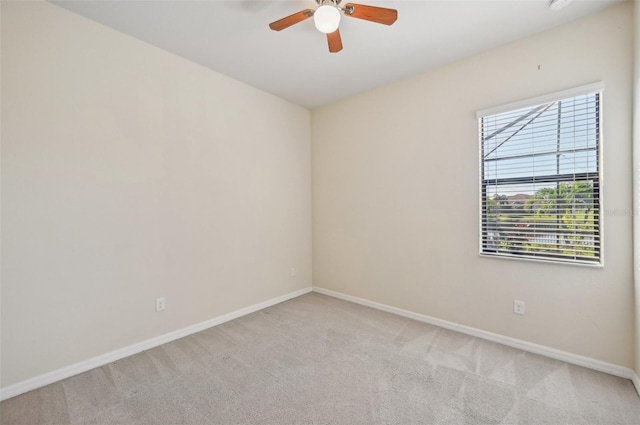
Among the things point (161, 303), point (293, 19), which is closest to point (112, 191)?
point (161, 303)

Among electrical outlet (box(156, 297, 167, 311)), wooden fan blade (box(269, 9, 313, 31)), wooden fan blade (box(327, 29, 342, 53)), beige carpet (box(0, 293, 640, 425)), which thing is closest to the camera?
beige carpet (box(0, 293, 640, 425))

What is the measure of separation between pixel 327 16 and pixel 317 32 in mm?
613

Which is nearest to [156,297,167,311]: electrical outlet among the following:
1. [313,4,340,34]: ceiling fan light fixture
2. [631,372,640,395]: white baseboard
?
[313,4,340,34]: ceiling fan light fixture

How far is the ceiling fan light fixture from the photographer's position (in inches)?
66.6

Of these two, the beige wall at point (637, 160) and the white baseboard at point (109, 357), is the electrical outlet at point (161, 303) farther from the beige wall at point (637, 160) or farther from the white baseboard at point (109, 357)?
the beige wall at point (637, 160)

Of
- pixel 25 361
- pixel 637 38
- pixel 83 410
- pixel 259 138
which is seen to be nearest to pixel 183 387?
pixel 83 410

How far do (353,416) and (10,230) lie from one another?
2.49 meters

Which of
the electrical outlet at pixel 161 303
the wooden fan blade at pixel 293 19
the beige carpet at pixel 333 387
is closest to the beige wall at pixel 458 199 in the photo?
the beige carpet at pixel 333 387

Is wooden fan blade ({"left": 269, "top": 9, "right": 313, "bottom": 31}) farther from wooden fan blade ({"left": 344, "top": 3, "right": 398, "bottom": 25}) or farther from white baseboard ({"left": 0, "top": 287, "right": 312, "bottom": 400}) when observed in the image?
white baseboard ({"left": 0, "top": 287, "right": 312, "bottom": 400})

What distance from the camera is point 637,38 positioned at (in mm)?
1812

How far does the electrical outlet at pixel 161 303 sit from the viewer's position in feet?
8.11

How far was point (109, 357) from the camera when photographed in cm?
218

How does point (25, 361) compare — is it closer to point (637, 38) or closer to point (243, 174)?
point (243, 174)

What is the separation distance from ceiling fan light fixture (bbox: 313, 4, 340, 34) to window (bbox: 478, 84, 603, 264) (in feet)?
5.36
